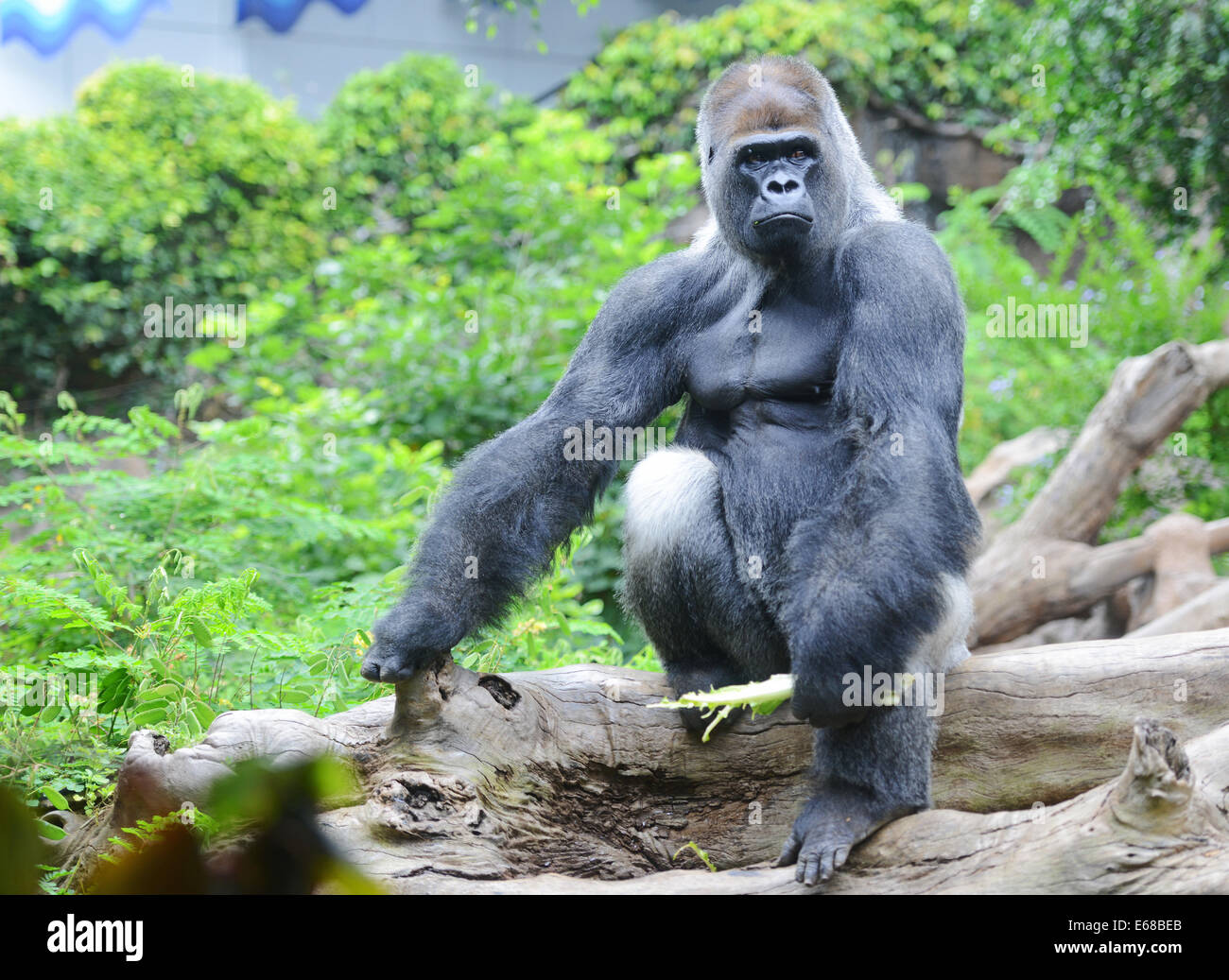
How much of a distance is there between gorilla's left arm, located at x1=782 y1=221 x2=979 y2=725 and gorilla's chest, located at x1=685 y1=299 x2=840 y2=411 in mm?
113

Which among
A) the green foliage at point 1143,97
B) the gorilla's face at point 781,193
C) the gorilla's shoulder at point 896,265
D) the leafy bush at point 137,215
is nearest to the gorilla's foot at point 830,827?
the gorilla's shoulder at point 896,265

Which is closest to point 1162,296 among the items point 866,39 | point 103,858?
point 866,39

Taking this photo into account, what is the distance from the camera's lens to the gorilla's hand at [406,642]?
2.87 m

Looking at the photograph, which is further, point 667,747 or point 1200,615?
point 1200,615

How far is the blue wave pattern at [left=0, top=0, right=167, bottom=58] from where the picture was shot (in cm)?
1107

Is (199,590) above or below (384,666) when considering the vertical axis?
above

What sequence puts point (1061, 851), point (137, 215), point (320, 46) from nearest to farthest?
point (1061, 851), point (137, 215), point (320, 46)

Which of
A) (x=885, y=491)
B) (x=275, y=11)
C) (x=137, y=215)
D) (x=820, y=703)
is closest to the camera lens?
(x=820, y=703)

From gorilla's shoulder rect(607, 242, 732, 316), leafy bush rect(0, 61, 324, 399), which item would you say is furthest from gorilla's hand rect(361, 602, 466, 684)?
leafy bush rect(0, 61, 324, 399)

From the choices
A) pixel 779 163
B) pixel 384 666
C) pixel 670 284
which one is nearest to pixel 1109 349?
pixel 670 284

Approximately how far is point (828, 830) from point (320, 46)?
12.7m

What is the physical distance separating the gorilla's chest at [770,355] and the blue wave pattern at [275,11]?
1117 centimetres

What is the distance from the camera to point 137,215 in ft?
32.6

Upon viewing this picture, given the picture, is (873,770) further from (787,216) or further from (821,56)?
(821,56)
